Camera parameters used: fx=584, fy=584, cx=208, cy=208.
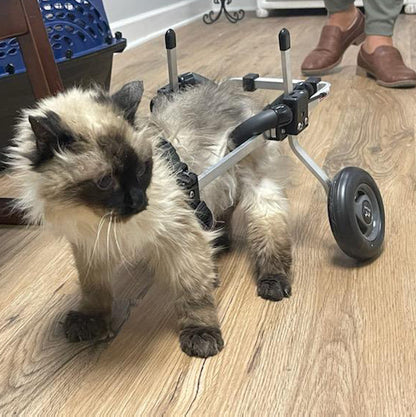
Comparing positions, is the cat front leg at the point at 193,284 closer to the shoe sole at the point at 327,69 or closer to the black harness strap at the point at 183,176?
the black harness strap at the point at 183,176

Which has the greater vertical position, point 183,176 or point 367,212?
point 183,176

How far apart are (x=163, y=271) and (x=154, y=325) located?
5.9 inches

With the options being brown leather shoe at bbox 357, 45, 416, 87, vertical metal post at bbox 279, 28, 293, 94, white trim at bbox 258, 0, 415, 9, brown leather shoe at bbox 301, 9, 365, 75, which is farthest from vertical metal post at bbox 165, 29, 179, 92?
white trim at bbox 258, 0, 415, 9

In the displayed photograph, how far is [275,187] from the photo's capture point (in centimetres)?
138

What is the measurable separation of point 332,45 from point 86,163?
2218 millimetres

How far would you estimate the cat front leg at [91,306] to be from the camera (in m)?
1.16

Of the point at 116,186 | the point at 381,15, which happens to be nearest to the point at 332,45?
the point at 381,15

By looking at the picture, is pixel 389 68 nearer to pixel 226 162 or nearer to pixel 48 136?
pixel 226 162

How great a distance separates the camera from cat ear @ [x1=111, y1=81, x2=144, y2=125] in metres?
1.02

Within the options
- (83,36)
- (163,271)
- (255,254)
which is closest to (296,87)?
(255,254)

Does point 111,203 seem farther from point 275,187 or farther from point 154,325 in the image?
point 275,187

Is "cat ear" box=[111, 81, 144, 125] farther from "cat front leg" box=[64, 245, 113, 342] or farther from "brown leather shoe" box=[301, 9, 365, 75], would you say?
"brown leather shoe" box=[301, 9, 365, 75]

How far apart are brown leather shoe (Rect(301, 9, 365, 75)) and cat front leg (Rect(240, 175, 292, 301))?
64.7 inches

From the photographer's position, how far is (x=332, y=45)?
2857 mm
